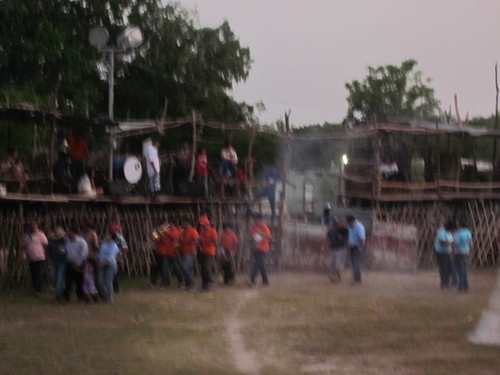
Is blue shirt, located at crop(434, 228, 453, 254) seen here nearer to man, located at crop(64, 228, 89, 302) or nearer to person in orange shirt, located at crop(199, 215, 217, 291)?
person in orange shirt, located at crop(199, 215, 217, 291)

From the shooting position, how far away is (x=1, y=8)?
29.1 m

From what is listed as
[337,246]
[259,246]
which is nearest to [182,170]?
[259,246]

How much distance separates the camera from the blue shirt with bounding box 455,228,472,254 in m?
17.9

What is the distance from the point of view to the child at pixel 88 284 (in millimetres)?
16606

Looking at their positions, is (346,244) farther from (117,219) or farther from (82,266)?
(82,266)

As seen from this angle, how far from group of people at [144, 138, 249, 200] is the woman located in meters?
4.23

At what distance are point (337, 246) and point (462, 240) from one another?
3.23m

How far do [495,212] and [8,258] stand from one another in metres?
14.1

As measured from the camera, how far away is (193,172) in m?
22.0

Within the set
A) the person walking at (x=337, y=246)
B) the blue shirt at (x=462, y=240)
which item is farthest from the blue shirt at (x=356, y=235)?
the blue shirt at (x=462, y=240)

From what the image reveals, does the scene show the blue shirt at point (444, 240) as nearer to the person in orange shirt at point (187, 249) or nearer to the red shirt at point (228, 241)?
the red shirt at point (228, 241)

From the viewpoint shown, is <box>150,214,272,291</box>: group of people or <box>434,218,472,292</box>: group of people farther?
<box>150,214,272,291</box>: group of people

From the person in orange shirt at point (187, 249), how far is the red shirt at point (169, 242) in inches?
7.3

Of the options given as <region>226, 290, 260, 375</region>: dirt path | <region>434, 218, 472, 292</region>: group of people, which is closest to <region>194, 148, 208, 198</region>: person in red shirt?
<region>434, 218, 472, 292</region>: group of people
